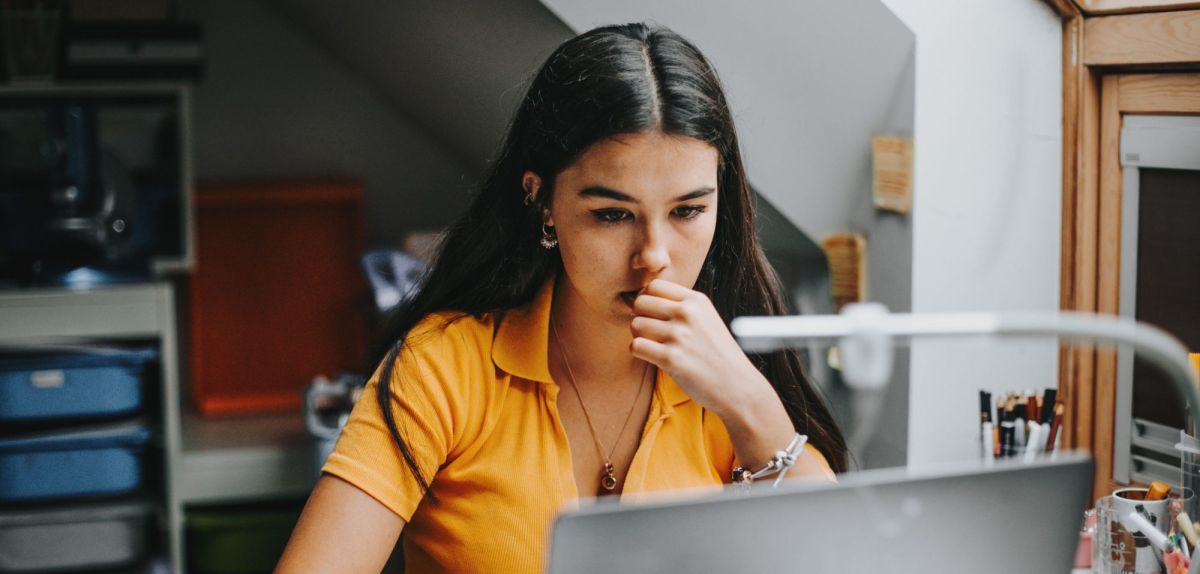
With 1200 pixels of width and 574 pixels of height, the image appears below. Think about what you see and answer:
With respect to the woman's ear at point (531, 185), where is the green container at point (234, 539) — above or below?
below

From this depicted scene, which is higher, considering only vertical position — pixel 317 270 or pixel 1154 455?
pixel 317 270

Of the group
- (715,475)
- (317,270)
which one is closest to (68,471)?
(317,270)

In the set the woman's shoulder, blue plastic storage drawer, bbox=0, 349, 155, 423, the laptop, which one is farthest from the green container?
the laptop

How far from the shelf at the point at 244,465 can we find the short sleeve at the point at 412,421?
1.84 metres

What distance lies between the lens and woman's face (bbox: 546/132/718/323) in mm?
1338

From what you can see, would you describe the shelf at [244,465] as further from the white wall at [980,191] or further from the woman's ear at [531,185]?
the woman's ear at [531,185]

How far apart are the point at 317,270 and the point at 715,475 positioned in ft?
7.67

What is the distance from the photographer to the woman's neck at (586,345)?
1.52 meters

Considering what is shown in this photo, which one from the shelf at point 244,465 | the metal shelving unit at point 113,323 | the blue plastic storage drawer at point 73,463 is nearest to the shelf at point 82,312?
the metal shelving unit at point 113,323

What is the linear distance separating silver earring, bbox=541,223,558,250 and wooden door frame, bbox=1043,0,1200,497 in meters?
0.88

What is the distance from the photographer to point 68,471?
9.93 feet

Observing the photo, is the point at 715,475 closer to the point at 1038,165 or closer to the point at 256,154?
the point at 1038,165

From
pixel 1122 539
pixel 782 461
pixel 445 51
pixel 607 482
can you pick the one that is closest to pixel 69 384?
pixel 445 51

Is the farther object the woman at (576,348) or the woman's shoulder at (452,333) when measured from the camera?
the woman's shoulder at (452,333)
